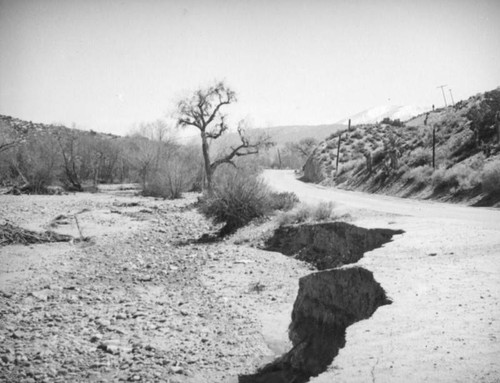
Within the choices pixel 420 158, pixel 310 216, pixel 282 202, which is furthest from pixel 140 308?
pixel 420 158

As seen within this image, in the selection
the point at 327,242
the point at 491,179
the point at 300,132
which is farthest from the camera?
the point at 300,132

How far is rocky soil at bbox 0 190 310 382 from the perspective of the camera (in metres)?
5.54

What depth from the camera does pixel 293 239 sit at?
1350 centimetres

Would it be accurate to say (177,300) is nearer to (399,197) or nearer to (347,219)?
(347,219)

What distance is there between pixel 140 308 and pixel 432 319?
17.5 feet

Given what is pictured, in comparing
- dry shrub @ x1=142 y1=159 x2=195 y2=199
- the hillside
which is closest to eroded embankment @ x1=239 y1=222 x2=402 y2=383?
the hillside

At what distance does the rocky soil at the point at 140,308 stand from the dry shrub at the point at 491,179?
372 inches

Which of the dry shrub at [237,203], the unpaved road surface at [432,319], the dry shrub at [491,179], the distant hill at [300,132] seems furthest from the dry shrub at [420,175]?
the distant hill at [300,132]

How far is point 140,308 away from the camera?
7.79 metres

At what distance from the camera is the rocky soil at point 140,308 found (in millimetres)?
5543

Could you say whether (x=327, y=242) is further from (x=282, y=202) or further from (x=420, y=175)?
(x=420, y=175)

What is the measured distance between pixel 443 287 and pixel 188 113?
940 inches

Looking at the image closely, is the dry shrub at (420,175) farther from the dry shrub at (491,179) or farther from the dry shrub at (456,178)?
the dry shrub at (491,179)

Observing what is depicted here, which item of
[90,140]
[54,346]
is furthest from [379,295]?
[90,140]
